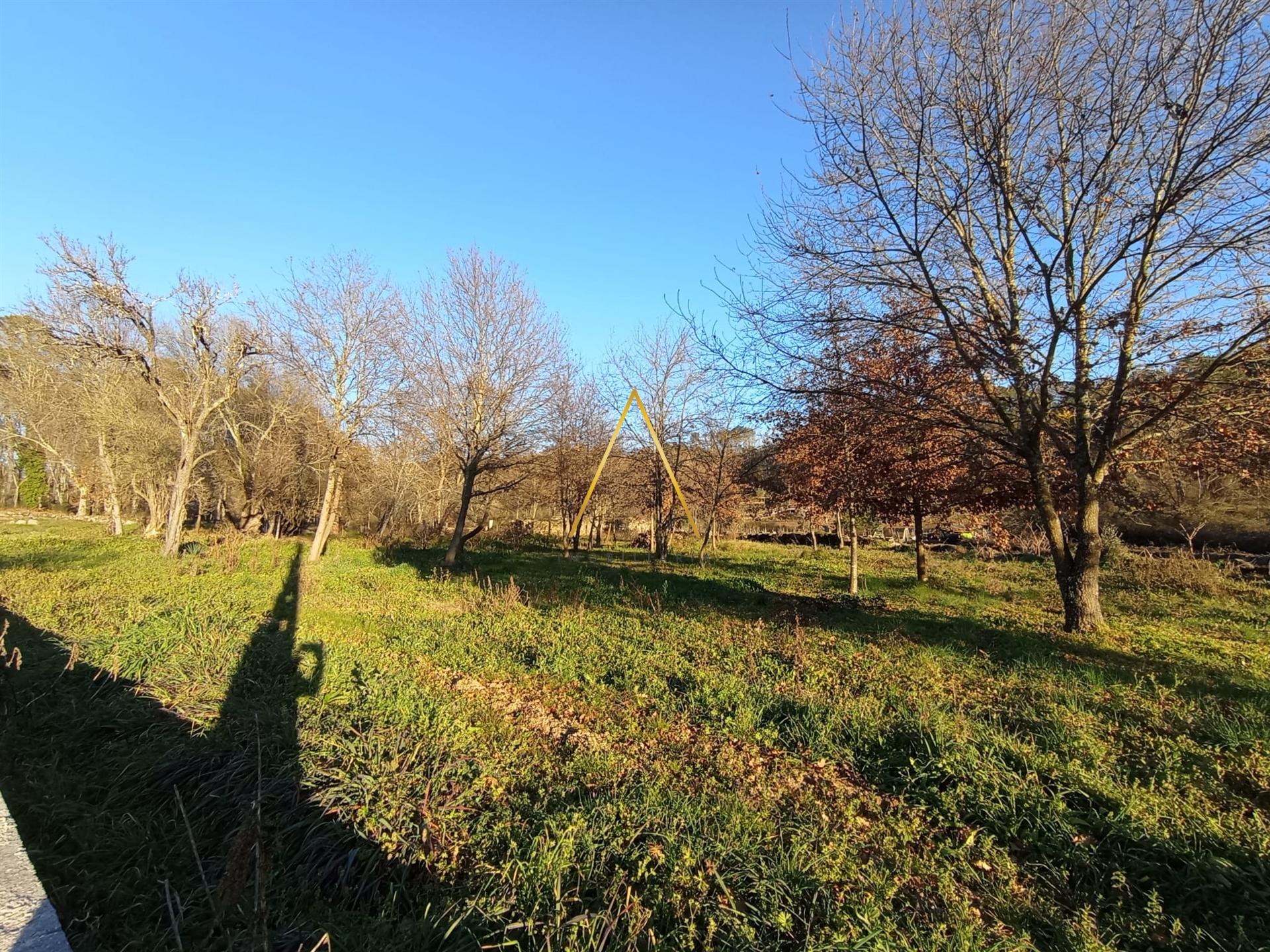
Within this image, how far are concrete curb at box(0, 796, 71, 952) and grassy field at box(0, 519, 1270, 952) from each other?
0.18 meters

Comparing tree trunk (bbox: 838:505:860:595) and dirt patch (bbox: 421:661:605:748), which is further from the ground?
tree trunk (bbox: 838:505:860:595)

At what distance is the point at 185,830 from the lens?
360 centimetres

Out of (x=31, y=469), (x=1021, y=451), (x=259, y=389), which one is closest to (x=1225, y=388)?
(x=1021, y=451)

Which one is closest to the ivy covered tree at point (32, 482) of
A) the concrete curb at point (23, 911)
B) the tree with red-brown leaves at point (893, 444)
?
the tree with red-brown leaves at point (893, 444)

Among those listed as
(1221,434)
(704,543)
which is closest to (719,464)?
(704,543)

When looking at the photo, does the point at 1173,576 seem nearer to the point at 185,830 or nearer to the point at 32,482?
the point at 185,830

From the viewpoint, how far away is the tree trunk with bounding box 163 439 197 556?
1546 cm

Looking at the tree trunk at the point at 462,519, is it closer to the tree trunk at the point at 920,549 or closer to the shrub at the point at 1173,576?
the tree trunk at the point at 920,549

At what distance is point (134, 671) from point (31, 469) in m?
51.1

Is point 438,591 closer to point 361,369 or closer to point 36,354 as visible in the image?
point 361,369

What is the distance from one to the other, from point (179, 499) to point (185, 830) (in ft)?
52.5

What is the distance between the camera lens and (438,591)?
11.7m

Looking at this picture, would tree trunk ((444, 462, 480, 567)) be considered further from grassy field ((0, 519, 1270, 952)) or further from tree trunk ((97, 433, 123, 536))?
tree trunk ((97, 433, 123, 536))

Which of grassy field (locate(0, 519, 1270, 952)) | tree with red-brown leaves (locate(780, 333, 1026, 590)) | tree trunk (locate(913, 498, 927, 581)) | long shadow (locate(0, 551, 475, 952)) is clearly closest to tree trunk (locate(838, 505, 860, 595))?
tree with red-brown leaves (locate(780, 333, 1026, 590))
